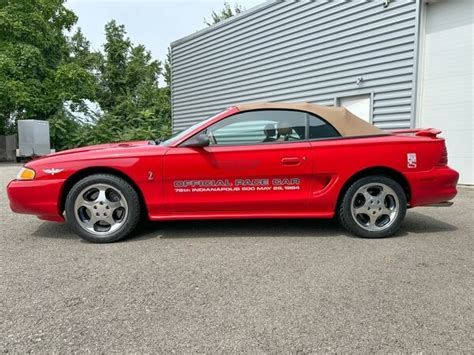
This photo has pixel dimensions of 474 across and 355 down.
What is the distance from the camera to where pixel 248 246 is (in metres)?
3.23

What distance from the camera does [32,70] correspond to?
1661cm

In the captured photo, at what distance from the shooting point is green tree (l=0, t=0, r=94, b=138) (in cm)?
1559

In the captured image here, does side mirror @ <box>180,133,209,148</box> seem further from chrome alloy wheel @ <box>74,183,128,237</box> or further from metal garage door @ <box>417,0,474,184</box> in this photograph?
metal garage door @ <box>417,0,474,184</box>

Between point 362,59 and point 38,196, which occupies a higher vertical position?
point 362,59

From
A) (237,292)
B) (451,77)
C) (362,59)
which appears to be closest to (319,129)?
(237,292)

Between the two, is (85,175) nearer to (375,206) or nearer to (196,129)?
(196,129)

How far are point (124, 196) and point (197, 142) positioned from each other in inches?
34.2

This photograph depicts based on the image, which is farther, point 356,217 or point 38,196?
point 356,217

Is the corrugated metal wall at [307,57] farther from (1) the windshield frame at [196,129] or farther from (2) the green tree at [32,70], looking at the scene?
(2) the green tree at [32,70]

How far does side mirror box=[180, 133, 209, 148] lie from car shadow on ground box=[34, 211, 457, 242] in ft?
3.06

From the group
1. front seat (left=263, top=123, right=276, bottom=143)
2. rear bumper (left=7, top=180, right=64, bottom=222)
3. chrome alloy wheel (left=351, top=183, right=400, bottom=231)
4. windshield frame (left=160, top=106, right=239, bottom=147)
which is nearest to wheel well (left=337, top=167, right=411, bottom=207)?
chrome alloy wheel (left=351, top=183, right=400, bottom=231)

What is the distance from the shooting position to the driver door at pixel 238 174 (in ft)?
11.1

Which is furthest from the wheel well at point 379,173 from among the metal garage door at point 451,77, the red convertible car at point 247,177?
the metal garage door at point 451,77

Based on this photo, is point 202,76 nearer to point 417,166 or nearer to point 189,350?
point 417,166
